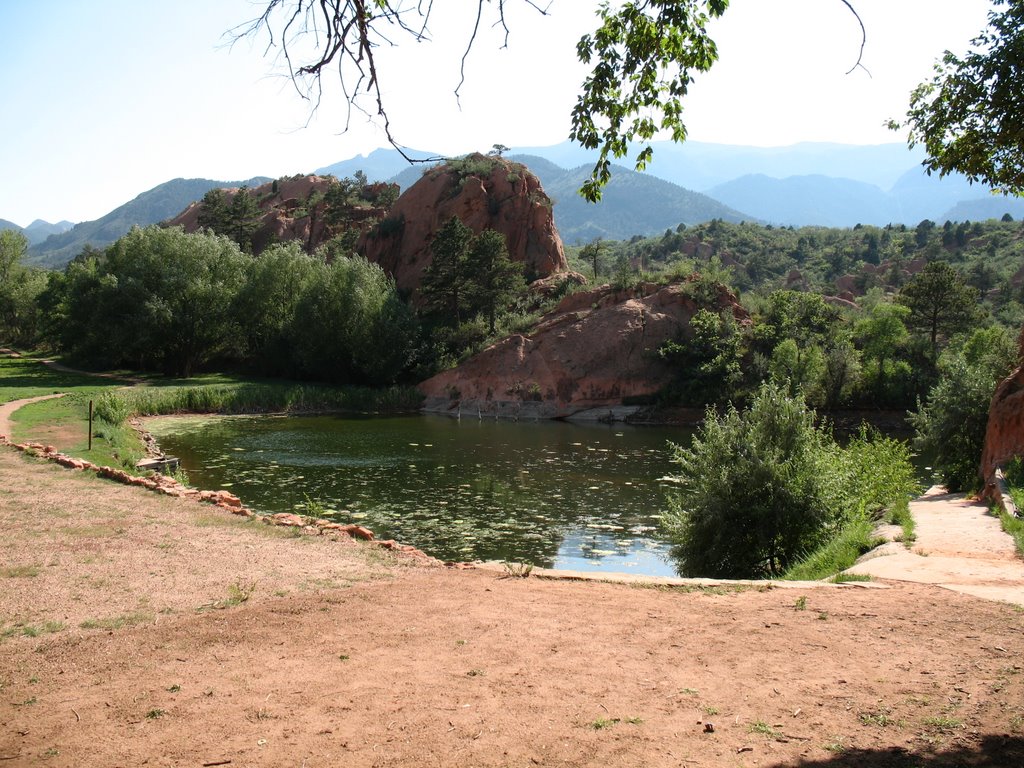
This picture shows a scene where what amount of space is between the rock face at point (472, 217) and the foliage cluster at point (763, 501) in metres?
47.7

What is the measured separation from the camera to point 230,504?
42.3ft

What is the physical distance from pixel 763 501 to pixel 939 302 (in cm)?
4239

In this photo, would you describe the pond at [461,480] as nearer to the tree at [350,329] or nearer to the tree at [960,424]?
the tree at [960,424]

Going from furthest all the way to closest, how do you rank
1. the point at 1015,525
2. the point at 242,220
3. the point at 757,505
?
the point at 242,220
the point at 757,505
the point at 1015,525

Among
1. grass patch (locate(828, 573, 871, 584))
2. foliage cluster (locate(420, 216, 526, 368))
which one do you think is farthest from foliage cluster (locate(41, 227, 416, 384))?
grass patch (locate(828, 573, 871, 584))

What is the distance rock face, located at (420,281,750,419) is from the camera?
150 ft

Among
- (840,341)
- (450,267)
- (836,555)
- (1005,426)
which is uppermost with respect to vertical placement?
(450,267)

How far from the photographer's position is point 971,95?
842cm

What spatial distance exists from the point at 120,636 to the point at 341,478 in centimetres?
1564

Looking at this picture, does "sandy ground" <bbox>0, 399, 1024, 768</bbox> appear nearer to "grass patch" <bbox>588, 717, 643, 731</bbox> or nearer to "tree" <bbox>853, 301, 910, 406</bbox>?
"grass patch" <bbox>588, 717, 643, 731</bbox>

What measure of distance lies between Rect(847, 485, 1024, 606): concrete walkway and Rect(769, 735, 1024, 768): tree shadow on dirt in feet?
11.3

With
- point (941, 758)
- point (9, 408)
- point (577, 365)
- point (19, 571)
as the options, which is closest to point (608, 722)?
point (941, 758)

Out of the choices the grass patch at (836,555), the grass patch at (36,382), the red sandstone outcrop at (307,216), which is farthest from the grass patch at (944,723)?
the red sandstone outcrop at (307,216)

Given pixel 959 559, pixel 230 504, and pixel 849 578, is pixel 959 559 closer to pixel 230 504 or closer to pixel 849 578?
pixel 849 578
